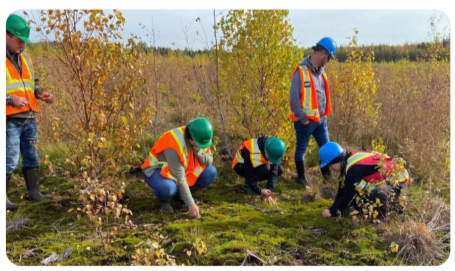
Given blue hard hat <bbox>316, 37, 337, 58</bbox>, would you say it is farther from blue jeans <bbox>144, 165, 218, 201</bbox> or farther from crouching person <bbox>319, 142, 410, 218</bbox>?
blue jeans <bbox>144, 165, 218, 201</bbox>

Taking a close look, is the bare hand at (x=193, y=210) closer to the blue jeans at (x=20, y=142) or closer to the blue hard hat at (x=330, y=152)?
the blue hard hat at (x=330, y=152)

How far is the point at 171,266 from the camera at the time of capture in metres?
2.49

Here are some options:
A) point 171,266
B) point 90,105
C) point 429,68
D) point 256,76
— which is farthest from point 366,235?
point 429,68

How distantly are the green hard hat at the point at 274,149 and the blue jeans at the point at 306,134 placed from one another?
0.70 meters

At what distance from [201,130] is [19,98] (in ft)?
6.06

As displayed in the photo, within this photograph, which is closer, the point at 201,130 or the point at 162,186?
the point at 201,130

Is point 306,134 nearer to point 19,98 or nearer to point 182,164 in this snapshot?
point 182,164

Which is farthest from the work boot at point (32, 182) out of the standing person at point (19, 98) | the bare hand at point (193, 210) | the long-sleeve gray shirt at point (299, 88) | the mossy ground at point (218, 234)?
the long-sleeve gray shirt at point (299, 88)

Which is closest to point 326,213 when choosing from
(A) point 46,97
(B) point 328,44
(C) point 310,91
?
(C) point 310,91

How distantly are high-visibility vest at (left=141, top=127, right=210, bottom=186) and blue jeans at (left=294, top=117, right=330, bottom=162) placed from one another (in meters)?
1.41

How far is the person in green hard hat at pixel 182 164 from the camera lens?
336 centimetres

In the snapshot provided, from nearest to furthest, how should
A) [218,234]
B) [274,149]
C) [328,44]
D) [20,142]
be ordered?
1. [218,234]
2. [20,142]
3. [274,149]
4. [328,44]

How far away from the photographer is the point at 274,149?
3.86 m

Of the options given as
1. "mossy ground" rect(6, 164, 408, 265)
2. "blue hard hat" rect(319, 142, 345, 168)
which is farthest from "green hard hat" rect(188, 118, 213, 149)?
"blue hard hat" rect(319, 142, 345, 168)
